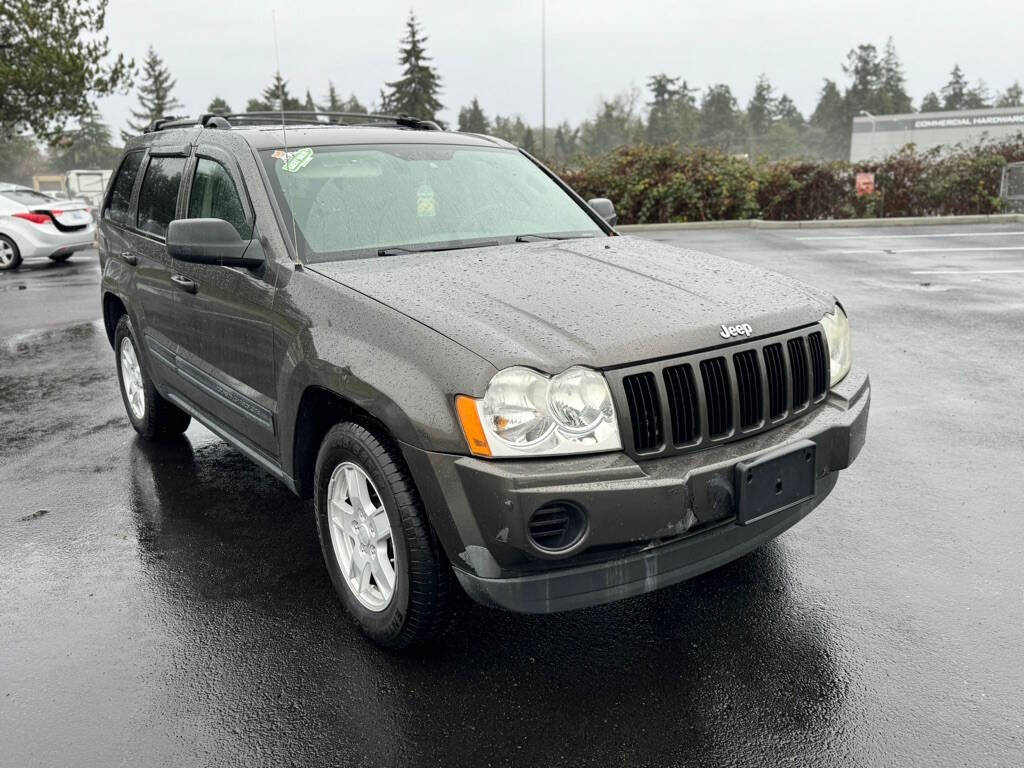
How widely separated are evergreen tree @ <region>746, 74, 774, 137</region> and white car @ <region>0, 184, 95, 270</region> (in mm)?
123984

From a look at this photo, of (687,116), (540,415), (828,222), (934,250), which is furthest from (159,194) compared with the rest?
(687,116)

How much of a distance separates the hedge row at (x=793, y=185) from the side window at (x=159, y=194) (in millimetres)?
16707

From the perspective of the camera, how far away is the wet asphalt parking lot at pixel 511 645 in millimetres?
2674

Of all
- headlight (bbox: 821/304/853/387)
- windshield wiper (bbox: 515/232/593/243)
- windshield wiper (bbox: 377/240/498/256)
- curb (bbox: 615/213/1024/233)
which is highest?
windshield wiper (bbox: 515/232/593/243)

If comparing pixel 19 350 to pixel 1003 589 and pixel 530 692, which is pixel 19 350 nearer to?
pixel 530 692

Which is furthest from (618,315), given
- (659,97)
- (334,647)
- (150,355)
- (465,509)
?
(659,97)

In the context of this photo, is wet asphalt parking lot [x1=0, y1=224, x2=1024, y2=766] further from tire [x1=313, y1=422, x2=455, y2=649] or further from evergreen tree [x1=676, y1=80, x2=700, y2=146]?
evergreen tree [x1=676, y1=80, x2=700, y2=146]

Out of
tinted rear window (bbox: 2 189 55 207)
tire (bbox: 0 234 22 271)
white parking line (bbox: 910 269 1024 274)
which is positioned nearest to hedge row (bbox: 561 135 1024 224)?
white parking line (bbox: 910 269 1024 274)

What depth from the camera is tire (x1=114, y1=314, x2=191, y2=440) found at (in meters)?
5.41

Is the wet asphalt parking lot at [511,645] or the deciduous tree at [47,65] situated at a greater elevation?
the deciduous tree at [47,65]

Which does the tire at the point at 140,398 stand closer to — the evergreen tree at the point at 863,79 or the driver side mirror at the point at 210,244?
the driver side mirror at the point at 210,244

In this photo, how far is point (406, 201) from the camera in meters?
4.01

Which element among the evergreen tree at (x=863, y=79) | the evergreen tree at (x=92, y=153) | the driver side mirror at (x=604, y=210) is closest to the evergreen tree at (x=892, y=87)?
the evergreen tree at (x=863, y=79)

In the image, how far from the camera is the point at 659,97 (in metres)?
116
